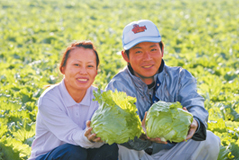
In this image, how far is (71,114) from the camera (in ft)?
10.0

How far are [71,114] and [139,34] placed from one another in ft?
3.88

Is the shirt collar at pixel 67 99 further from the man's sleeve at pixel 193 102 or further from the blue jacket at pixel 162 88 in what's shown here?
the man's sleeve at pixel 193 102

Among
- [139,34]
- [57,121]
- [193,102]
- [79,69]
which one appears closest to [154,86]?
[193,102]

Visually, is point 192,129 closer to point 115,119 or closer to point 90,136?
point 115,119

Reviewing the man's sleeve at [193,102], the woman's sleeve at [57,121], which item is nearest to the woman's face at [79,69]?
the woman's sleeve at [57,121]

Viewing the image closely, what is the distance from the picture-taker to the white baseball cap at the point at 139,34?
319 centimetres

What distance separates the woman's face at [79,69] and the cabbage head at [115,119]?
50 centimetres

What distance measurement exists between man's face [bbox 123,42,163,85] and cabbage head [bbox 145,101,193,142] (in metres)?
0.70

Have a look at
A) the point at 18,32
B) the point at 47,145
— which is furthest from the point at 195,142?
the point at 18,32

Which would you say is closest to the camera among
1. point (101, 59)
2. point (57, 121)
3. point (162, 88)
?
point (57, 121)

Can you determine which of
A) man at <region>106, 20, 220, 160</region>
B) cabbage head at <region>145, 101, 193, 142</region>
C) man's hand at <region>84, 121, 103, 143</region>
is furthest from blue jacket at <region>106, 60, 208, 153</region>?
man's hand at <region>84, 121, 103, 143</region>

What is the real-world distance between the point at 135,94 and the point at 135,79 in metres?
0.18

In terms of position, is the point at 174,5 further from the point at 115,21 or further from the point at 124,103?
the point at 124,103

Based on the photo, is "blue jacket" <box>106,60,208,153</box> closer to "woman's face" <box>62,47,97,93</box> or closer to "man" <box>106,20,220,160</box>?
"man" <box>106,20,220,160</box>
